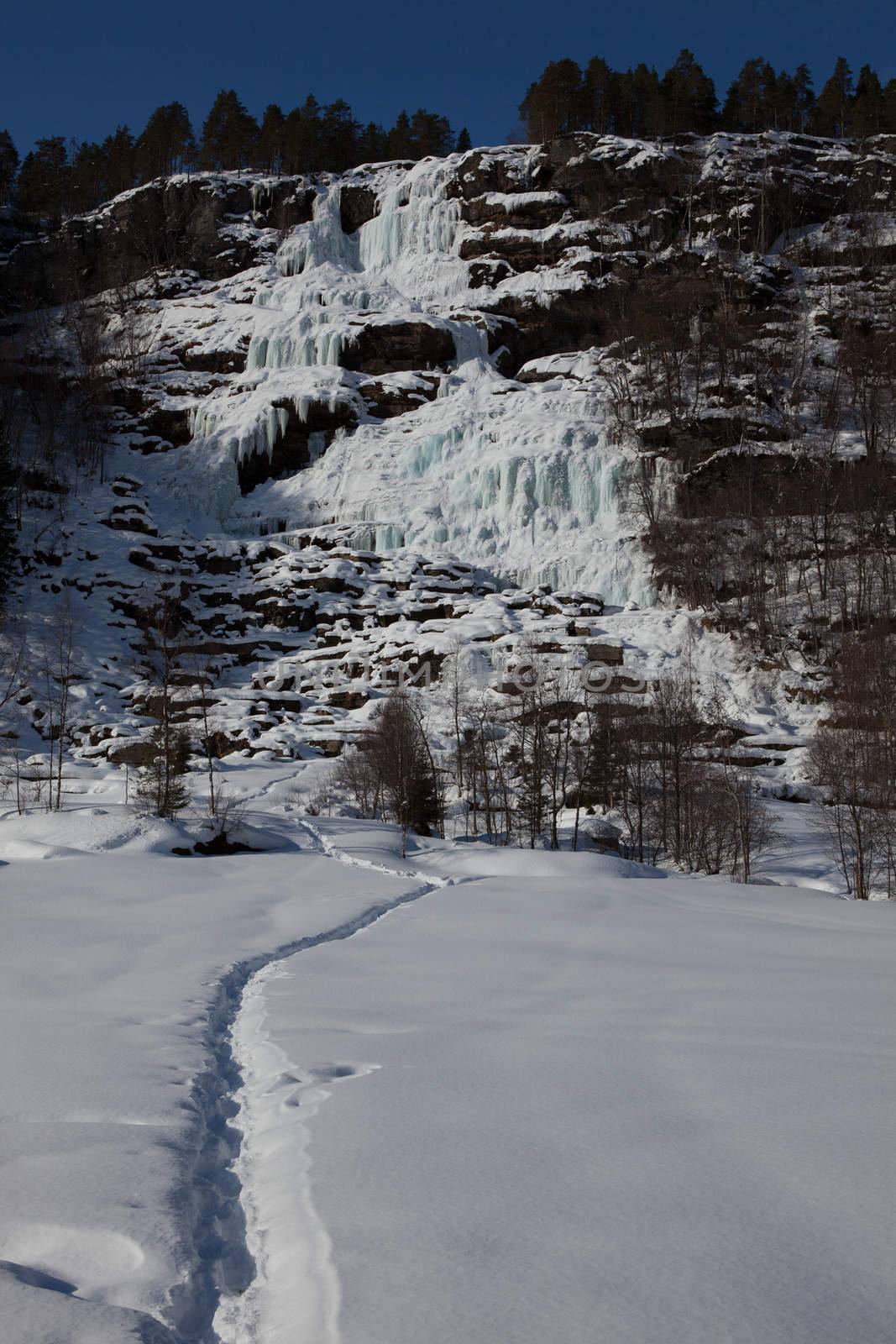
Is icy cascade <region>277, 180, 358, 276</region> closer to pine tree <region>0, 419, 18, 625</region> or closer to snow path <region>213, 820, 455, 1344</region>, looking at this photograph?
pine tree <region>0, 419, 18, 625</region>

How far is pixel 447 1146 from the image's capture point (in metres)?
3.78

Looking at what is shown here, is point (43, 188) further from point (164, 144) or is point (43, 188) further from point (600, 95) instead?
point (600, 95)

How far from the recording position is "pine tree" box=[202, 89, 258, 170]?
8038 cm

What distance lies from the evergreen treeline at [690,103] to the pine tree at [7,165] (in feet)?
164

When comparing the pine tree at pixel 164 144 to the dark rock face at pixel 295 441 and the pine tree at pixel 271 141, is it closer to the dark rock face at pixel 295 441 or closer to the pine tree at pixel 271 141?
the pine tree at pixel 271 141

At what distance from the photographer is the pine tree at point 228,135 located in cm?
8038

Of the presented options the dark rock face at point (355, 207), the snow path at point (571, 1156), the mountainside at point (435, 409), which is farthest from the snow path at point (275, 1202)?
the dark rock face at point (355, 207)

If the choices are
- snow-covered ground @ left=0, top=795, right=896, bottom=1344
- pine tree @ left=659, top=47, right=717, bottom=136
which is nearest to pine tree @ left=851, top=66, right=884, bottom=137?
pine tree @ left=659, top=47, right=717, bottom=136

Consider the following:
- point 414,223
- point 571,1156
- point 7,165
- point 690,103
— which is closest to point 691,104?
point 690,103

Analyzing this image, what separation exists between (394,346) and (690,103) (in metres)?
42.4

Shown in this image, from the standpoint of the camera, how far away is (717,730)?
31.5 meters

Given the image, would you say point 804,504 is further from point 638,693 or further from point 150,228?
point 150,228

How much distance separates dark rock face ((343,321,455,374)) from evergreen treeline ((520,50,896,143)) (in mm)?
32828

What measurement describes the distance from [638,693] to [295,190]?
2345 inches
